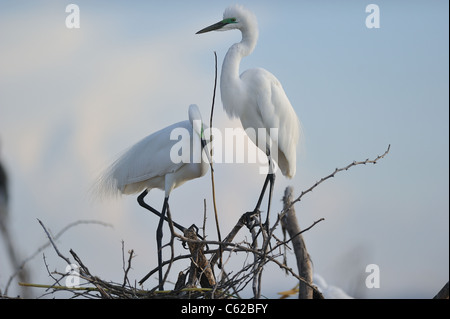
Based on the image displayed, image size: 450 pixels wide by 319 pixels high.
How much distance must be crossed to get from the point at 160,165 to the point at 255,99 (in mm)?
921

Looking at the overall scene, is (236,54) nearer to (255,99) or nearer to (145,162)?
(255,99)

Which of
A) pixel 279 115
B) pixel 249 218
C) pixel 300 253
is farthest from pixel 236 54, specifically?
pixel 300 253

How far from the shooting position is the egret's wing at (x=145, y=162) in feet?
16.5

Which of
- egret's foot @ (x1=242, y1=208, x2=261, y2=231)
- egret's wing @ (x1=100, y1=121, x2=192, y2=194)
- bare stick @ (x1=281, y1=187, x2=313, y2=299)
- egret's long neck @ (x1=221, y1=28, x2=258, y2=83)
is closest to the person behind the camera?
egret's foot @ (x1=242, y1=208, x2=261, y2=231)

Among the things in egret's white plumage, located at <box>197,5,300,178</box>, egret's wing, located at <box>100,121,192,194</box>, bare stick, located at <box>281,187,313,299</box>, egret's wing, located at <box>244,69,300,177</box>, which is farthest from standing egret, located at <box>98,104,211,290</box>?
bare stick, located at <box>281,187,313,299</box>

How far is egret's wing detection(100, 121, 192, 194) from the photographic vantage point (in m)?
5.02

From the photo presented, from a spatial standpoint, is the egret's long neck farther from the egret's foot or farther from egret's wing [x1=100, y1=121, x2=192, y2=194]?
the egret's foot

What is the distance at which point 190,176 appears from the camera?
5.08 metres

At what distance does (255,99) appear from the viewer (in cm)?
504

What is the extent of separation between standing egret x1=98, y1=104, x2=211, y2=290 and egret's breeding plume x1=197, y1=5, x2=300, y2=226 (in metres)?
0.44

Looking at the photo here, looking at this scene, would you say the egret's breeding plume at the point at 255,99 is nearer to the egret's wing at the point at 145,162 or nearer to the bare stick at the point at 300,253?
the bare stick at the point at 300,253

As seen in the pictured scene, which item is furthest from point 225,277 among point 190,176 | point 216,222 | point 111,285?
point 190,176
